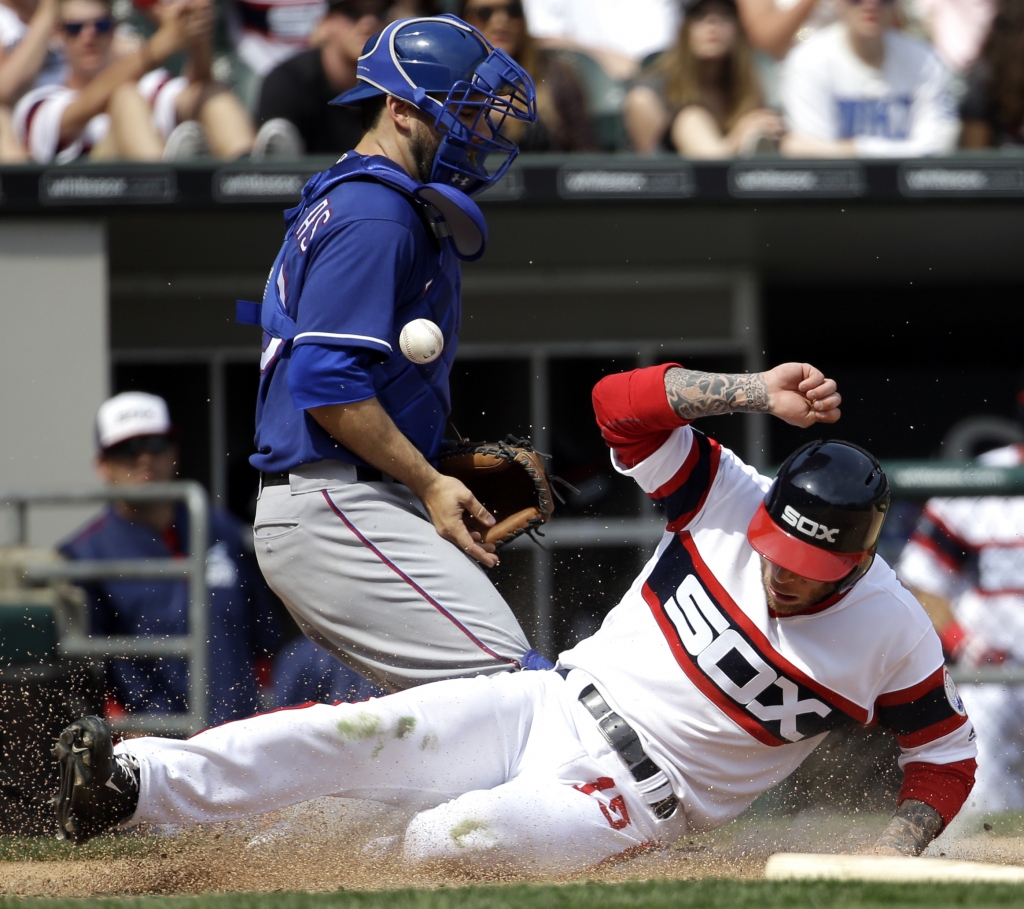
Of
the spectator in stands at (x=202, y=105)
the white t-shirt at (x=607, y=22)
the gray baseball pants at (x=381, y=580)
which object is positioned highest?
the white t-shirt at (x=607, y=22)

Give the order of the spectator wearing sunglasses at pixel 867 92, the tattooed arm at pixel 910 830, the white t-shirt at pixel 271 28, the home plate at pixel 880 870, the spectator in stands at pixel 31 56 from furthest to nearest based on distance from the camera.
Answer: the white t-shirt at pixel 271 28 < the spectator wearing sunglasses at pixel 867 92 < the spectator in stands at pixel 31 56 < the tattooed arm at pixel 910 830 < the home plate at pixel 880 870

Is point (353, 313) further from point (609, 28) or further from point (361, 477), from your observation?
point (609, 28)

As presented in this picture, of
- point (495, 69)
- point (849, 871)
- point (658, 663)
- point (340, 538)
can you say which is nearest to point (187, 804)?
point (340, 538)

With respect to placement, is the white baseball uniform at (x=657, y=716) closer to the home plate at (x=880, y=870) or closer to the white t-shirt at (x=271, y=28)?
the home plate at (x=880, y=870)

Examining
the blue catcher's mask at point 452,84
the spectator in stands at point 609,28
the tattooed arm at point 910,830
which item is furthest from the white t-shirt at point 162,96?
the tattooed arm at point 910,830

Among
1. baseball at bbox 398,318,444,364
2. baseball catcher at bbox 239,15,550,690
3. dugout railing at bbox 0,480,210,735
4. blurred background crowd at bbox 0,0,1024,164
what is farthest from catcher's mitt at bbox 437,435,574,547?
blurred background crowd at bbox 0,0,1024,164

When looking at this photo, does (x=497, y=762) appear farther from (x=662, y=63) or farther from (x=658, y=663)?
(x=662, y=63)
